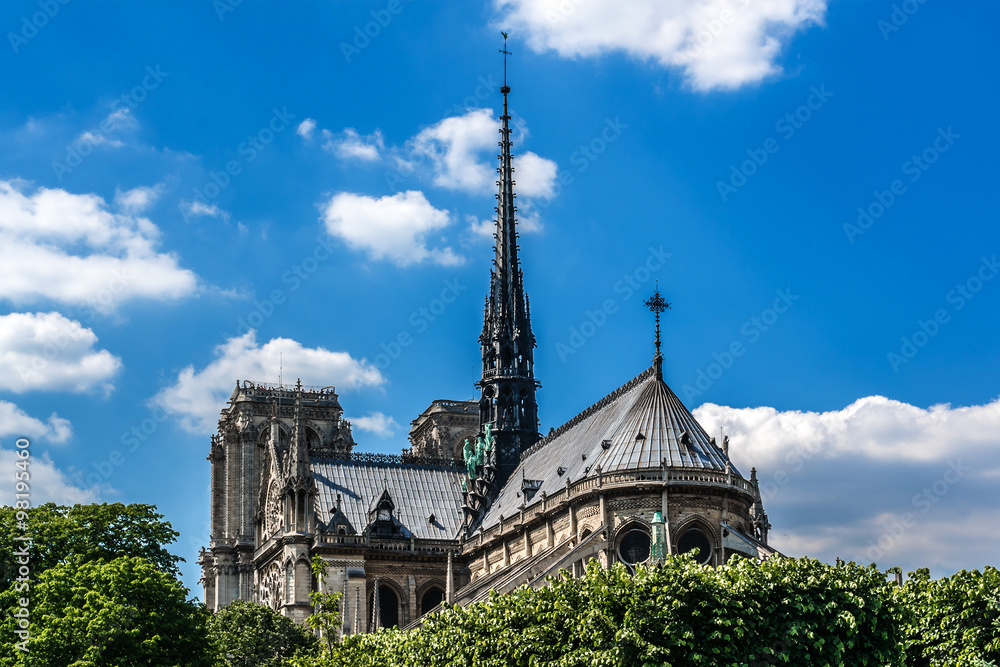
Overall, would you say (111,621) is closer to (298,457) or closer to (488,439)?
(298,457)

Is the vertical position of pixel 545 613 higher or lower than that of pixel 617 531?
lower

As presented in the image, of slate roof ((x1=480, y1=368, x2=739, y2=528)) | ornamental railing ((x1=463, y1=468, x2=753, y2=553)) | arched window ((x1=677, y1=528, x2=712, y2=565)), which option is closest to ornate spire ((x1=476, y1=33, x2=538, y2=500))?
slate roof ((x1=480, y1=368, x2=739, y2=528))

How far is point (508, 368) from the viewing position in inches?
3863

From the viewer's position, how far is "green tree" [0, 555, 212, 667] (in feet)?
173

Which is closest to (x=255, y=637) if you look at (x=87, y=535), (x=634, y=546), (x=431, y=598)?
(x=87, y=535)

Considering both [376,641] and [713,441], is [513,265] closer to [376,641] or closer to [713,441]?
[713,441]

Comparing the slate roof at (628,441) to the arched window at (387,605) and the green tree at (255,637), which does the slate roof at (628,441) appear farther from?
the green tree at (255,637)

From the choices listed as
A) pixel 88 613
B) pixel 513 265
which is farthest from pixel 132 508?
pixel 513 265

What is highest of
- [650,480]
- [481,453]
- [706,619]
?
[481,453]

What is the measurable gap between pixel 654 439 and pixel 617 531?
19.4 ft

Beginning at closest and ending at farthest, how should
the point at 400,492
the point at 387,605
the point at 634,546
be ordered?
the point at 634,546, the point at 387,605, the point at 400,492

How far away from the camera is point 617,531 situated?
69750mm

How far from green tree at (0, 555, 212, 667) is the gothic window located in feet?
73.8

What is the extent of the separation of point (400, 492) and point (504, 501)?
9.34m
